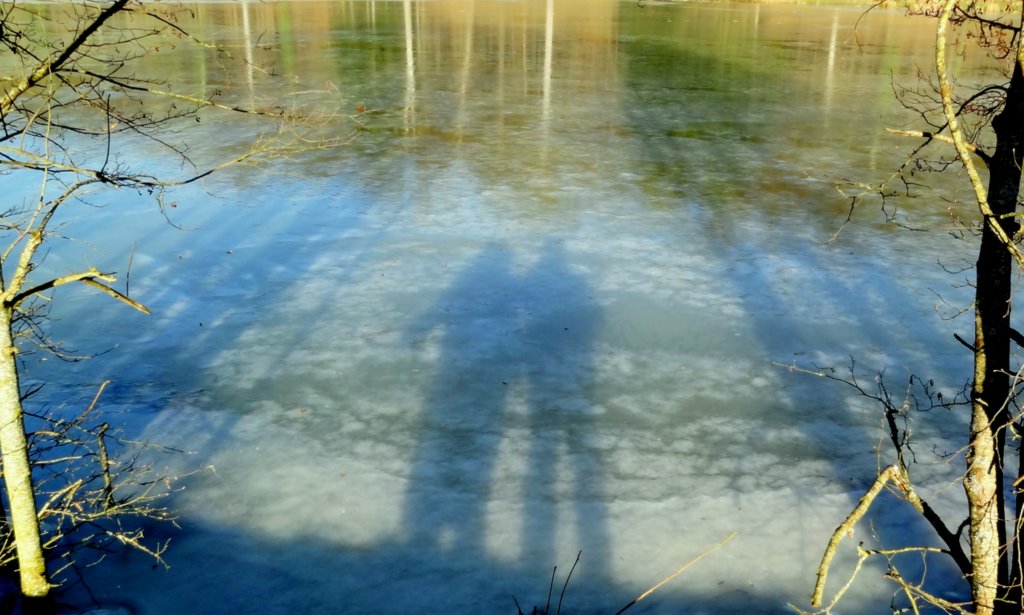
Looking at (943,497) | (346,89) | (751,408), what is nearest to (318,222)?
(751,408)

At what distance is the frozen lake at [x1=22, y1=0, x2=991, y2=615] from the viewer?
4379 millimetres

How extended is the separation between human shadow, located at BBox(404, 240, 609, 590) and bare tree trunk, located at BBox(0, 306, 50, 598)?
1.75 meters

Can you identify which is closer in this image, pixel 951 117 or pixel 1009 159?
pixel 951 117

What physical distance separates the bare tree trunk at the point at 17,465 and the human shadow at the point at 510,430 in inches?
69.0

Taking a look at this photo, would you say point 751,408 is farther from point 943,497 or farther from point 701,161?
point 701,161

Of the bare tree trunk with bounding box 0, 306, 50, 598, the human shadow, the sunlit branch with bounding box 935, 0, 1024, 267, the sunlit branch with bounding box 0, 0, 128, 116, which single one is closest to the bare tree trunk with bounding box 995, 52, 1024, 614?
the sunlit branch with bounding box 935, 0, 1024, 267

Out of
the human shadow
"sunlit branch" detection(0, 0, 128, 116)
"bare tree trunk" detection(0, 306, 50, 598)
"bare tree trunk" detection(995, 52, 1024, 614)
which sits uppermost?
"sunlit branch" detection(0, 0, 128, 116)

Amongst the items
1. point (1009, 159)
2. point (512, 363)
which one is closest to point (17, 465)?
point (512, 363)

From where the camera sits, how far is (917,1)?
12.8 ft

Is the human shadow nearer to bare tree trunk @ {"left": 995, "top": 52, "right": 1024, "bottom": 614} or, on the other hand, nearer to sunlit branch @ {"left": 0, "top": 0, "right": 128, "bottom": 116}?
bare tree trunk @ {"left": 995, "top": 52, "right": 1024, "bottom": 614}

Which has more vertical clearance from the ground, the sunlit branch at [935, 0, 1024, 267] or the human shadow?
the sunlit branch at [935, 0, 1024, 267]

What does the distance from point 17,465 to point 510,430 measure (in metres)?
2.78

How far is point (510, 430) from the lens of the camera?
5.48 m

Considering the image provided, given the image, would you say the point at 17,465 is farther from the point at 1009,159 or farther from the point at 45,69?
the point at 1009,159
